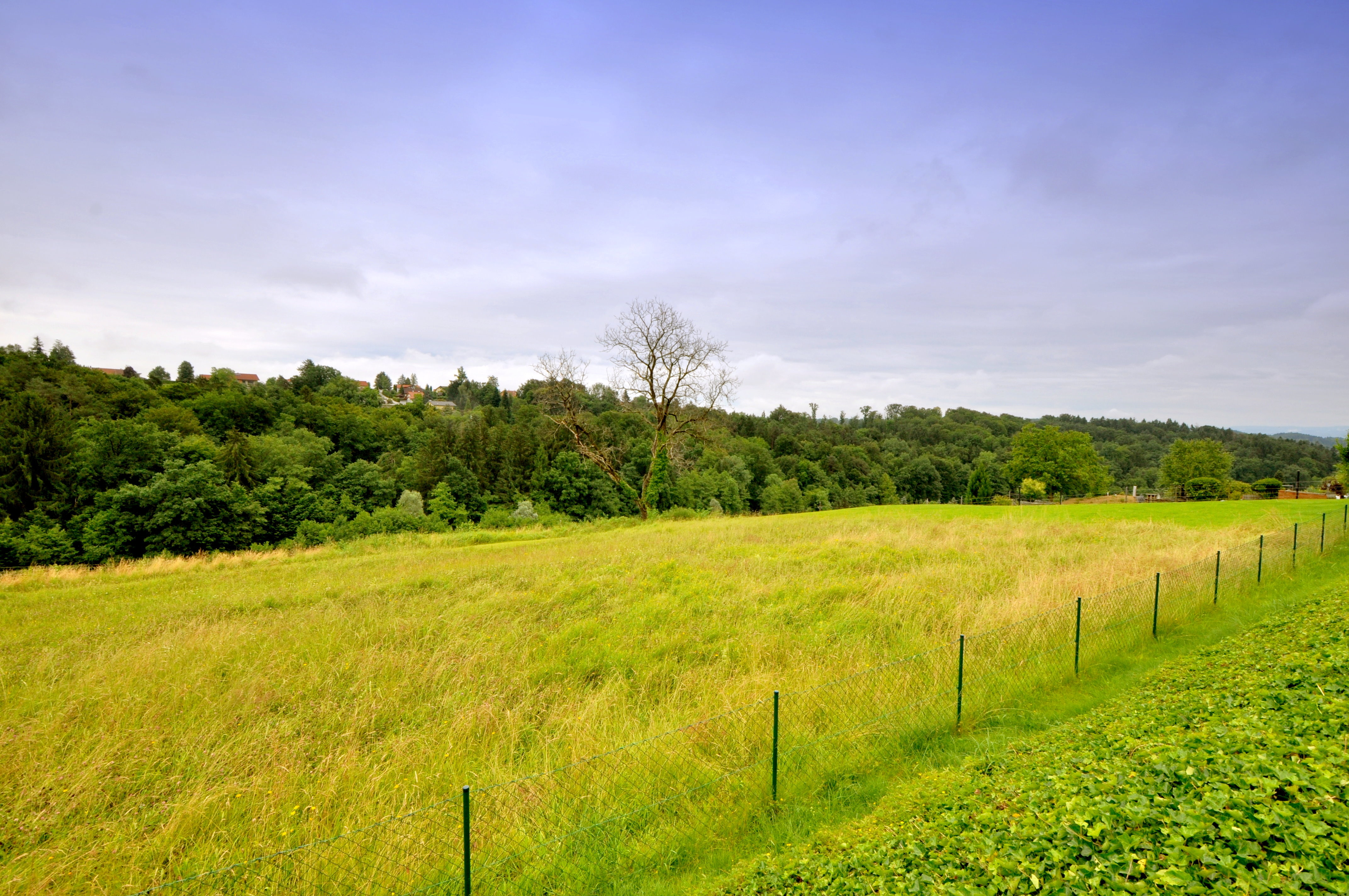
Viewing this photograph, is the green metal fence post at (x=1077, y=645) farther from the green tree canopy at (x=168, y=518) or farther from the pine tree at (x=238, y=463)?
the pine tree at (x=238, y=463)

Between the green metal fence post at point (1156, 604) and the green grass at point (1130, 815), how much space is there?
3170 millimetres

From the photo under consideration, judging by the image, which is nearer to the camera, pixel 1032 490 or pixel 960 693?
pixel 960 693

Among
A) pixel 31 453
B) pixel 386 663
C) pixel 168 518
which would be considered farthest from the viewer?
pixel 31 453

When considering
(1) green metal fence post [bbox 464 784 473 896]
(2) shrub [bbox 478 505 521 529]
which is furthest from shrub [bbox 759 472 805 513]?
(1) green metal fence post [bbox 464 784 473 896]

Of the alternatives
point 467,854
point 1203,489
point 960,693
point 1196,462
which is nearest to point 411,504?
point 960,693

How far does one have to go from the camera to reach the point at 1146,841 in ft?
12.0

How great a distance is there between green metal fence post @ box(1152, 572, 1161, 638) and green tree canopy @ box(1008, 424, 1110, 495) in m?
58.5

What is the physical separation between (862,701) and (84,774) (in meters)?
8.26

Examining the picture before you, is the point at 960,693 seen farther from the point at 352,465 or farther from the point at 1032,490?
the point at 1032,490

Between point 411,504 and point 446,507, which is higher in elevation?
point 411,504

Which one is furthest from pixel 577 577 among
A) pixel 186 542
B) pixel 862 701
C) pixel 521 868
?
pixel 186 542

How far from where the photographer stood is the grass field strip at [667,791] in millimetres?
4180

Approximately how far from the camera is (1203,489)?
48.2 meters

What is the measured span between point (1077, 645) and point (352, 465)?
57681 millimetres
